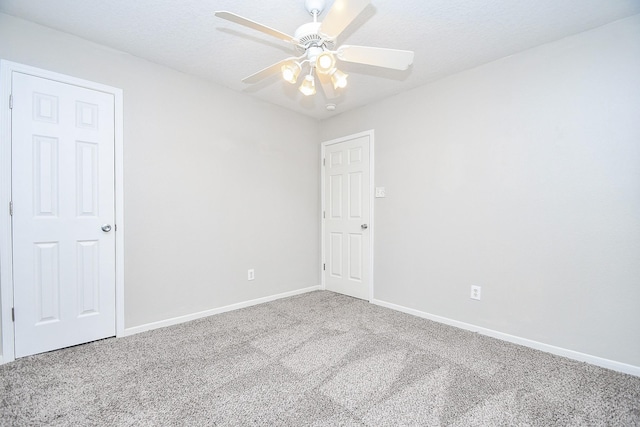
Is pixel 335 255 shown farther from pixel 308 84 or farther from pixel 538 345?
pixel 308 84

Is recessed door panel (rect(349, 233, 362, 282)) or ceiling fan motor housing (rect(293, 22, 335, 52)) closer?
ceiling fan motor housing (rect(293, 22, 335, 52))

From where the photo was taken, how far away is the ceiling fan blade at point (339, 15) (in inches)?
53.8

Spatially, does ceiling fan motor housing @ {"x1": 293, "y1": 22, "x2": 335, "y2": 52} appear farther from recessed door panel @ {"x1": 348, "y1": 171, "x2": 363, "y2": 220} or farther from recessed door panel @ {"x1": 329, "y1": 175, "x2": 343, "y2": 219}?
recessed door panel @ {"x1": 329, "y1": 175, "x2": 343, "y2": 219}

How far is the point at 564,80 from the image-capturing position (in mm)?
2213

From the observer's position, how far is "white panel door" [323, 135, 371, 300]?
359 cm

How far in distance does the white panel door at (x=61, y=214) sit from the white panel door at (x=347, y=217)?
244 cm

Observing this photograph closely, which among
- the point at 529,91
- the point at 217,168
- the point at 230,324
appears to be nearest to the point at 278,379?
the point at 230,324

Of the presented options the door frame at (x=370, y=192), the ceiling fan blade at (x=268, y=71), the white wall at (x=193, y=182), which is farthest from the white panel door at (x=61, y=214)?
the door frame at (x=370, y=192)

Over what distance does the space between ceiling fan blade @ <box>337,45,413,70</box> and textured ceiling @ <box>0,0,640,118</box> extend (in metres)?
0.44

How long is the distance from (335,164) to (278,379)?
8.94 ft

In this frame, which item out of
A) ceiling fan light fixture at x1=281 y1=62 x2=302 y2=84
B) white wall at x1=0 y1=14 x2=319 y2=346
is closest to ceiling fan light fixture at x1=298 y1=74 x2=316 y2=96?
ceiling fan light fixture at x1=281 y1=62 x2=302 y2=84

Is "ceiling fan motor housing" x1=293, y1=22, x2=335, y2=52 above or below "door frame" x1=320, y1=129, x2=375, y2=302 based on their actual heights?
above

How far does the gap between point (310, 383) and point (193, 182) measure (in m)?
2.12

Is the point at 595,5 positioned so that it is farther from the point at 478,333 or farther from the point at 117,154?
the point at 117,154
